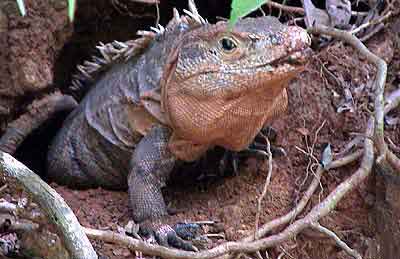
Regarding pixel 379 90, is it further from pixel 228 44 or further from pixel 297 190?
pixel 228 44

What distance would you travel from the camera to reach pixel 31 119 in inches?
213

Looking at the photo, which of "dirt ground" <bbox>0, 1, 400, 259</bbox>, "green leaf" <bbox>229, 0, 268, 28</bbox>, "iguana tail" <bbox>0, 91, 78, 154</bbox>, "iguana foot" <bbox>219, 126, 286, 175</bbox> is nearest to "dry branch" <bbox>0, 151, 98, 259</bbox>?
"dirt ground" <bbox>0, 1, 400, 259</bbox>

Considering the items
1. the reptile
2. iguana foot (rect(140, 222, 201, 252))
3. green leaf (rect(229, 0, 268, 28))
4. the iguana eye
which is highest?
green leaf (rect(229, 0, 268, 28))

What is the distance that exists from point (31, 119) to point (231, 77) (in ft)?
6.46

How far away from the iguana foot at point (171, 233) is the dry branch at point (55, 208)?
980 mm

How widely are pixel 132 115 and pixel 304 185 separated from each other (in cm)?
115

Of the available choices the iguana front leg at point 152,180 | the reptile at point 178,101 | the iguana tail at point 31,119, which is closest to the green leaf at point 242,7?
the reptile at point 178,101

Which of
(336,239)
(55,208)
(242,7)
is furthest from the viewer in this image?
(336,239)

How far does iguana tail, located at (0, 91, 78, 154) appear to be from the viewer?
5.28 meters

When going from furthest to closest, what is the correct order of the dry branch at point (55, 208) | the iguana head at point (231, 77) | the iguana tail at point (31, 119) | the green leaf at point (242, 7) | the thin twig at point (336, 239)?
the iguana tail at point (31, 119), the iguana head at point (231, 77), the thin twig at point (336, 239), the dry branch at point (55, 208), the green leaf at point (242, 7)

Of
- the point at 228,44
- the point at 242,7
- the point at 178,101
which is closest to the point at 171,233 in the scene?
the point at 178,101

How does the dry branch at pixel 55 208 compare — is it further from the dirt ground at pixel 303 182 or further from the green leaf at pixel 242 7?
the green leaf at pixel 242 7

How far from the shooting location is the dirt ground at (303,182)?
160 inches

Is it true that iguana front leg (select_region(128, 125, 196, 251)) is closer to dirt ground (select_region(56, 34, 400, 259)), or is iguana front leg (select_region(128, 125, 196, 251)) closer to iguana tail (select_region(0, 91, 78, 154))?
dirt ground (select_region(56, 34, 400, 259))
